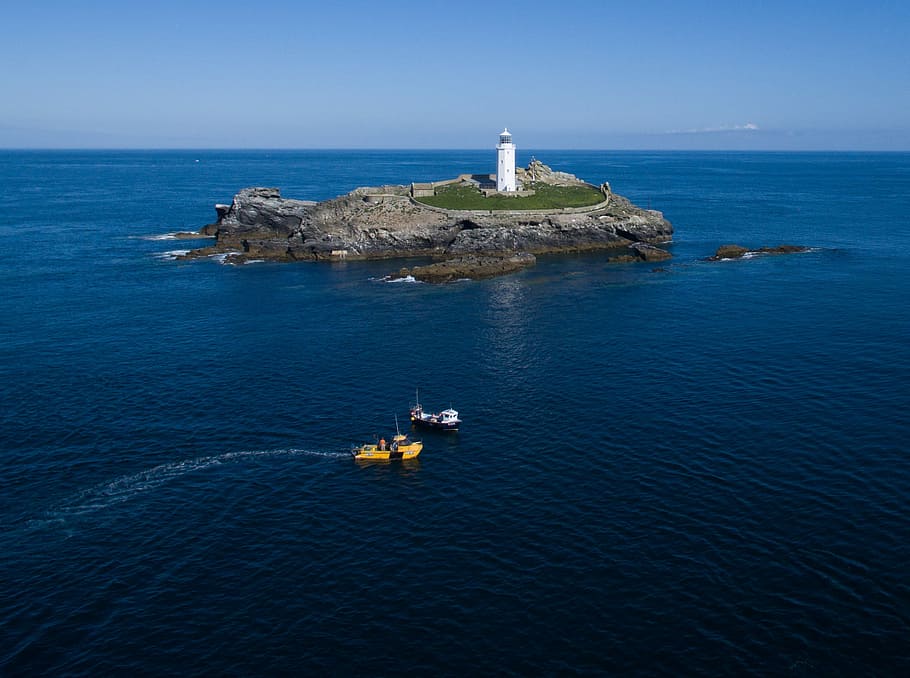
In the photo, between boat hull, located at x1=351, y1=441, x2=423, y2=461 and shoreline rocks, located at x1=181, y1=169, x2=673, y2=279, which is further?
shoreline rocks, located at x1=181, y1=169, x2=673, y2=279

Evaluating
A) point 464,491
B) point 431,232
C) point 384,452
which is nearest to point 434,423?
point 384,452

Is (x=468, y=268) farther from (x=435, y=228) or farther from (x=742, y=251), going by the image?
(x=742, y=251)

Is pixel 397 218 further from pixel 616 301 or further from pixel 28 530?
pixel 28 530

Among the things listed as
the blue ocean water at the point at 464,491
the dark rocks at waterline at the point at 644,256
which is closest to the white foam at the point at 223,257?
the blue ocean water at the point at 464,491

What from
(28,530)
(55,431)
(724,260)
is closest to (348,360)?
(55,431)

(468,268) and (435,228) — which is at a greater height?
(435,228)

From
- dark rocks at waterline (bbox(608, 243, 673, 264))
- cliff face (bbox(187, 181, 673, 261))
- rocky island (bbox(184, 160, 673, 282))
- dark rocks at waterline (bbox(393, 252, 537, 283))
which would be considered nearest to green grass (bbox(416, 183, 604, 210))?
rocky island (bbox(184, 160, 673, 282))

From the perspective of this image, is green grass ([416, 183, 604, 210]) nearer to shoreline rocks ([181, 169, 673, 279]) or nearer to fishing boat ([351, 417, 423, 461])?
shoreline rocks ([181, 169, 673, 279])
